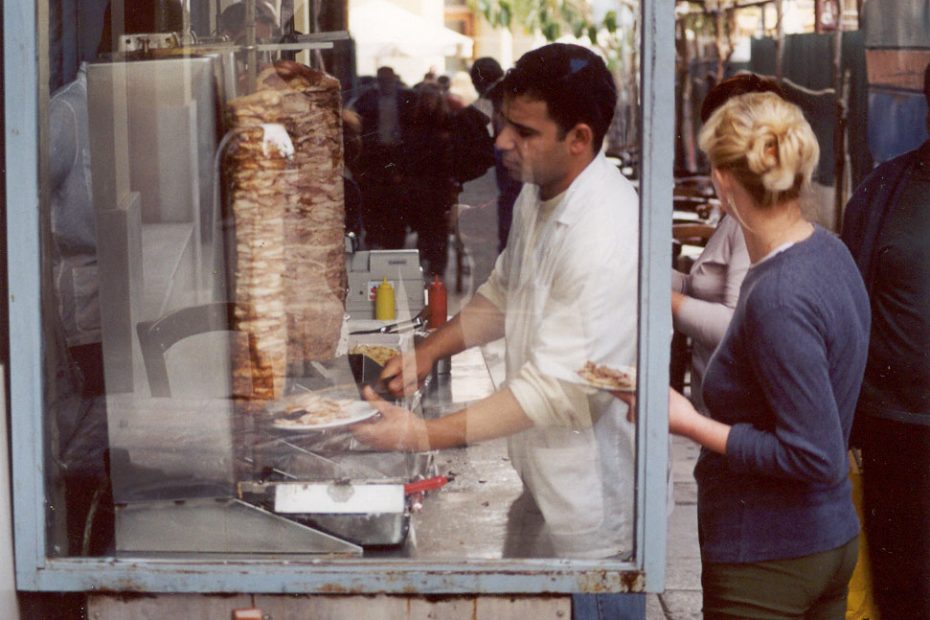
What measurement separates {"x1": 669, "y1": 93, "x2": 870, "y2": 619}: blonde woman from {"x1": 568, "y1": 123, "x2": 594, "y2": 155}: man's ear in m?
0.27

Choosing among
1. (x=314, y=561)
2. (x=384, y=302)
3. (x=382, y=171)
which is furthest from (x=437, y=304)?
(x=314, y=561)

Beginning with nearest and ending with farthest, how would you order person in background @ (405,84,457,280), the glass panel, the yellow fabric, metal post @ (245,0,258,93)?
the glass panel, metal post @ (245,0,258,93), the yellow fabric, person in background @ (405,84,457,280)

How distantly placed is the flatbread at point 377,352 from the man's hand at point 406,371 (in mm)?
15

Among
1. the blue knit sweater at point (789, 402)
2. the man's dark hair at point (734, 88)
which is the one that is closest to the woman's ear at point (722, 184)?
the blue knit sweater at point (789, 402)

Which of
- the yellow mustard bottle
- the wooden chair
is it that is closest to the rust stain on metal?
the wooden chair

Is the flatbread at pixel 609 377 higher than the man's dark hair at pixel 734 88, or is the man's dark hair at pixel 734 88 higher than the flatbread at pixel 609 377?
the man's dark hair at pixel 734 88

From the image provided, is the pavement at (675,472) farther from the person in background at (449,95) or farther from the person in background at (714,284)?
the person in background at (714,284)

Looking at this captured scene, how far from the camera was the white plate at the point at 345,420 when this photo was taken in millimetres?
2660

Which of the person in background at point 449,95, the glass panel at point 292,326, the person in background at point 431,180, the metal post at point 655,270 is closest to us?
the metal post at point 655,270

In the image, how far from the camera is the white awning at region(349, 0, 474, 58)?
3984 mm

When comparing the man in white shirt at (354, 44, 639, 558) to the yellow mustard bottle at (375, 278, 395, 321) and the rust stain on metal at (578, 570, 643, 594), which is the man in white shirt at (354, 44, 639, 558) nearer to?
the rust stain on metal at (578, 570, 643, 594)

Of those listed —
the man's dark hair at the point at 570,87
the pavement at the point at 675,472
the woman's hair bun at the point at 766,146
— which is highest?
the man's dark hair at the point at 570,87

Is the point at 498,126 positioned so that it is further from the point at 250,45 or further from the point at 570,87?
the point at 250,45

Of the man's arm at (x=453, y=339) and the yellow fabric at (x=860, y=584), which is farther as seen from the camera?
the yellow fabric at (x=860, y=584)
